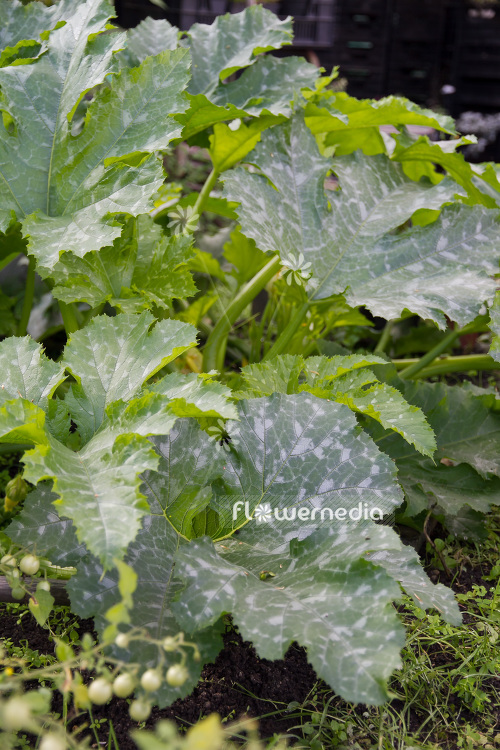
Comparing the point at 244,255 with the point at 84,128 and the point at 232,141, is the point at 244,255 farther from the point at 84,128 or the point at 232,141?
the point at 84,128

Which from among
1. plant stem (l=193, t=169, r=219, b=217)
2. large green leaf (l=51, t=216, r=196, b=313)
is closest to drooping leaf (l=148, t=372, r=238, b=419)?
large green leaf (l=51, t=216, r=196, b=313)

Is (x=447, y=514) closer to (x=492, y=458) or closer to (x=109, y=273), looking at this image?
(x=492, y=458)

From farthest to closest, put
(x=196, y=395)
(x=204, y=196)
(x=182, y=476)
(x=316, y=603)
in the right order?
(x=204, y=196), (x=182, y=476), (x=196, y=395), (x=316, y=603)

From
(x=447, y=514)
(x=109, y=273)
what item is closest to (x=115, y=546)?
(x=109, y=273)

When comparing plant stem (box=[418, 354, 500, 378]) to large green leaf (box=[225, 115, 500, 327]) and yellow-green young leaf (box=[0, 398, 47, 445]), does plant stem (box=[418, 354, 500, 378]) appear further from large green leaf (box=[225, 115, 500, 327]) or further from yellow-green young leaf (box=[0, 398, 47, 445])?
yellow-green young leaf (box=[0, 398, 47, 445])

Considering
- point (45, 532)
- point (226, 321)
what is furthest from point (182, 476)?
point (226, 321)

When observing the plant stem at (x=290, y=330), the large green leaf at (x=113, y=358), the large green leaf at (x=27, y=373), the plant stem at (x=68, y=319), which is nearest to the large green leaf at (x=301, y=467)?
the large green leaf at (x=113, y=358)
